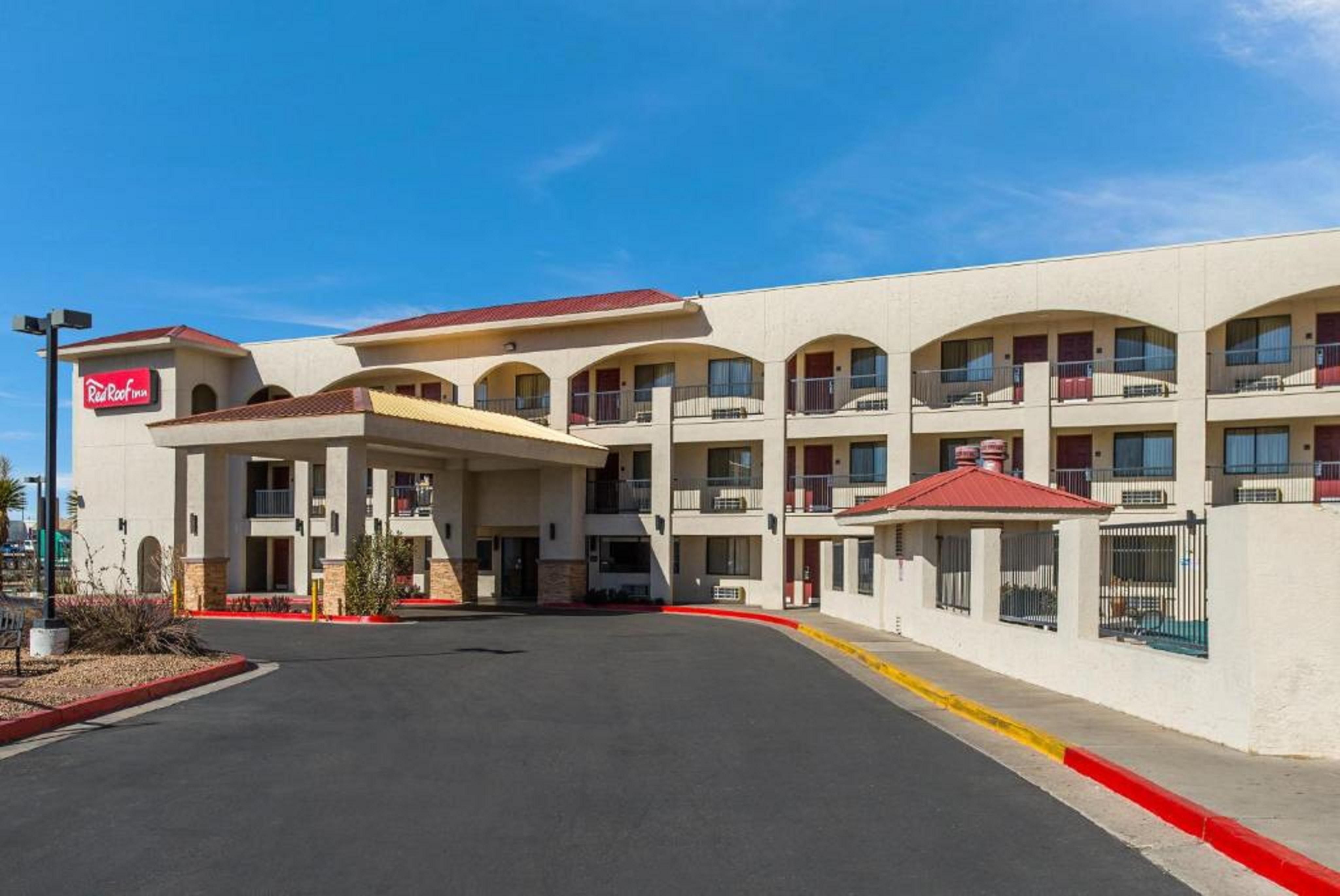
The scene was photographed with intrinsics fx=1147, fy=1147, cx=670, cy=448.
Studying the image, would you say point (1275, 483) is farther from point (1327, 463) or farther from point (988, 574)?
point (988, 574)

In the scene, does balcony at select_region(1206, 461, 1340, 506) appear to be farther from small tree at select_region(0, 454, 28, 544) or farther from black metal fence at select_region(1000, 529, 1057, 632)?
small tree at select_region(0, 454, 28, 544)

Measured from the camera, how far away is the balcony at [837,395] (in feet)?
124

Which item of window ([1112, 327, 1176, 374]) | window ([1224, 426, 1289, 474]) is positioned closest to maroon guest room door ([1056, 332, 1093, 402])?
window ([1112, 327, 1176, 374])

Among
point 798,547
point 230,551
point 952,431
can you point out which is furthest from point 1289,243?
point 230,551

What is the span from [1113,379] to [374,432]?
21.6 meters

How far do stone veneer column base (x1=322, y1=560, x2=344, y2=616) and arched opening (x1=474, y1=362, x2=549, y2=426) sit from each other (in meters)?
13.7

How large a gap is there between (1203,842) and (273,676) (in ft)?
45.7

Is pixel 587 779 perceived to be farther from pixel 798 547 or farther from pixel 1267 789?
pixel 798 547

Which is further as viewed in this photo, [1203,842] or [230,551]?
[230,551]

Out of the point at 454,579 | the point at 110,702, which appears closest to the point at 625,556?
the point at 454,579

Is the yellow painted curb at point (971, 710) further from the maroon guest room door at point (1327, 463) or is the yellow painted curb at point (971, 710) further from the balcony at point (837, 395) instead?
the maroon guest room door at point (1327, 463)

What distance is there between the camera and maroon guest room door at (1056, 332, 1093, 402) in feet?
114

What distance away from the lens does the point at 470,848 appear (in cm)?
738

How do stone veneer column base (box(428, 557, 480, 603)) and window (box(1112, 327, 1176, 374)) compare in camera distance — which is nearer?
window (box(1112, 327, 1176, 374))
